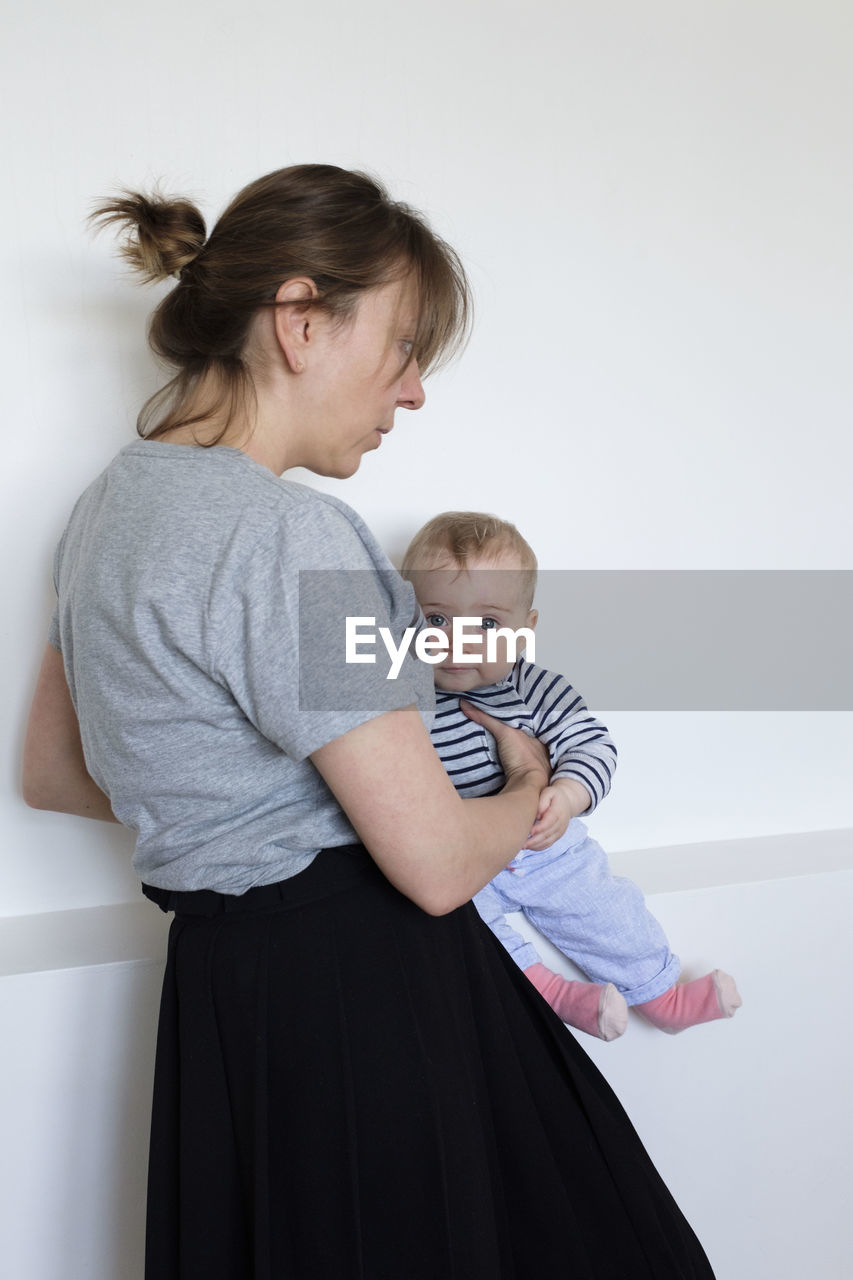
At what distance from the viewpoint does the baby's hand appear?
1.36 m

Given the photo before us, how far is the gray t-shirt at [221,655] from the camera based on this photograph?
85cm

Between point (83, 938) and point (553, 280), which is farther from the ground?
point (553, 280)

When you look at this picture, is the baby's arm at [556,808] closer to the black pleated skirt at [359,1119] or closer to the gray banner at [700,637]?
the black pleated skirt at [359,1119]

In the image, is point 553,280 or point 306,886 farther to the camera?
point 553,280

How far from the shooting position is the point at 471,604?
1.53m

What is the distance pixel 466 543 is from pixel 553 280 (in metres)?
0.62

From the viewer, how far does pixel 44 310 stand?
155 cm

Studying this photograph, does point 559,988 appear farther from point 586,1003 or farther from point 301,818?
point 301,818

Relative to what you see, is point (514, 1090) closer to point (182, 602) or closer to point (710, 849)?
point (182, 602)

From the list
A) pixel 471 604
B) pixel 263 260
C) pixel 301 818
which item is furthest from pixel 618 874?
pixel 263 260

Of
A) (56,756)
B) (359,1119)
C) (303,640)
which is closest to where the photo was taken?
(303,640)

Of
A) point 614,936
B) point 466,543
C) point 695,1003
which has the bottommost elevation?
point 695,1003

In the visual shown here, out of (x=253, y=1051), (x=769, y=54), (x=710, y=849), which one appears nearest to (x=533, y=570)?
(x=710, y=849)

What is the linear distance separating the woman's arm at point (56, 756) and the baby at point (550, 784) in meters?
0.48
